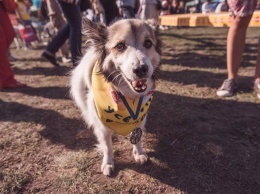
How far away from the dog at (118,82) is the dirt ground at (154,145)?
237 mm

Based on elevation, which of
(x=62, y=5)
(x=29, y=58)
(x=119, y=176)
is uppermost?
(x=62, y=5)

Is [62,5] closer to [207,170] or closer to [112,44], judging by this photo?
[112,44]

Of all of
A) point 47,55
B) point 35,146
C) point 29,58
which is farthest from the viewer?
point 29,58

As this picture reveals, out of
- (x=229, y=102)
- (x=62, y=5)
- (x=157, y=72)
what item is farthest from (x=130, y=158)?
(x=62, y=5)

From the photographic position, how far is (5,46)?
371cm

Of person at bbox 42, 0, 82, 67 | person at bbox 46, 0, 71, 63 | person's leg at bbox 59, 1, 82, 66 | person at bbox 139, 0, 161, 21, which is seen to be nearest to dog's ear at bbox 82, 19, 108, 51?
person at bbox 42, 0, 82, 67

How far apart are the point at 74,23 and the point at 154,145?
2573 mm

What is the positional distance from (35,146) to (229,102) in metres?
2.52

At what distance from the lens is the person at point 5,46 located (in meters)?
3.57

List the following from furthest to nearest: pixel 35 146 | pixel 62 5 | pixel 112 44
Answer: pixel 62 5 < pixel 35 146 < pixel 112 44

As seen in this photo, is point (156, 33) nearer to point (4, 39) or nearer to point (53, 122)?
point (53, 122)

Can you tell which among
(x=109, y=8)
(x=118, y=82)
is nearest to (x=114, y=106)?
(x=118, y=82)

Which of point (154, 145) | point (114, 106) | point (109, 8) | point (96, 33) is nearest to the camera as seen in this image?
point (114, 106)

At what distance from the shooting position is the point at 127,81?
1985 millimetres
